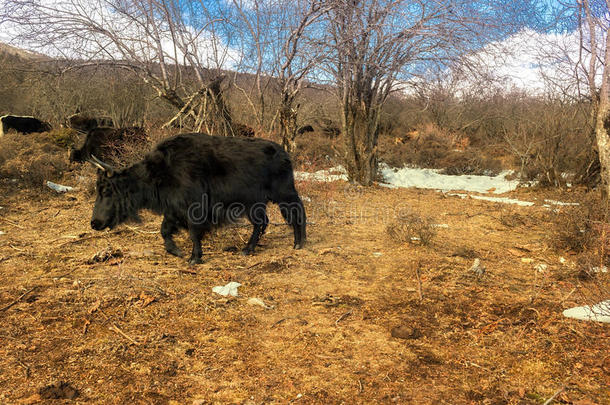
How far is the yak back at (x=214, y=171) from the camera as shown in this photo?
451 cm

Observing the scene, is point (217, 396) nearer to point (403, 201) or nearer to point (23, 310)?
point (23, 310)

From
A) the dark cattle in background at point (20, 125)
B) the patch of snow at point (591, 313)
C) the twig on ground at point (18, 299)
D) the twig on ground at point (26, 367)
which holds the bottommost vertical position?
the twig on ground at point (26, 367)

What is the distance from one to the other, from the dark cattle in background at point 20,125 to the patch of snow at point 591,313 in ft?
49.9

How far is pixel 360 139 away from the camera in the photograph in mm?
11297

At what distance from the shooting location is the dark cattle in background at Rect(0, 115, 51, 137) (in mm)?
12539

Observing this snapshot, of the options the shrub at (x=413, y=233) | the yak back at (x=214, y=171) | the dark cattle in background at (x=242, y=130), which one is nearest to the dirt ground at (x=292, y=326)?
the shrub at (x=413, y=233)

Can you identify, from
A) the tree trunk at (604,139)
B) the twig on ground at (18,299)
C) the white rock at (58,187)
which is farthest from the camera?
the white rock at (58,187)

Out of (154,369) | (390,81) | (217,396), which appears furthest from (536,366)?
(390,81)

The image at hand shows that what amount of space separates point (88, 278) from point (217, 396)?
2.31 metres

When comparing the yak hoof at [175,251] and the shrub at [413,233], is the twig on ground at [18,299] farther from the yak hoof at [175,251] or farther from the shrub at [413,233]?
the shrub at [413,233]

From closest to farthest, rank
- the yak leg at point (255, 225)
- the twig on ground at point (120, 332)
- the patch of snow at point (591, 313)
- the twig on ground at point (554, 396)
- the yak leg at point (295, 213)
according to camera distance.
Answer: the twig on ground at point (554, 396)
the twig on ground at point (120, 332)
the patch of snow at point (591, 313)
the yak leg at point (255, 225)
the yak leg at point (295, 213)

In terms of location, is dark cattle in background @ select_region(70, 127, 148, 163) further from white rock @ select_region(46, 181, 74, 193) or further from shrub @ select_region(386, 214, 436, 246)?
shrub @ select_region(386, 214, 436, 246)

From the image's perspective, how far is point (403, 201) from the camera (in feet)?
31.3

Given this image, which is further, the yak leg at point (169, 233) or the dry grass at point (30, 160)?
the dry grass at point (30, 160)
